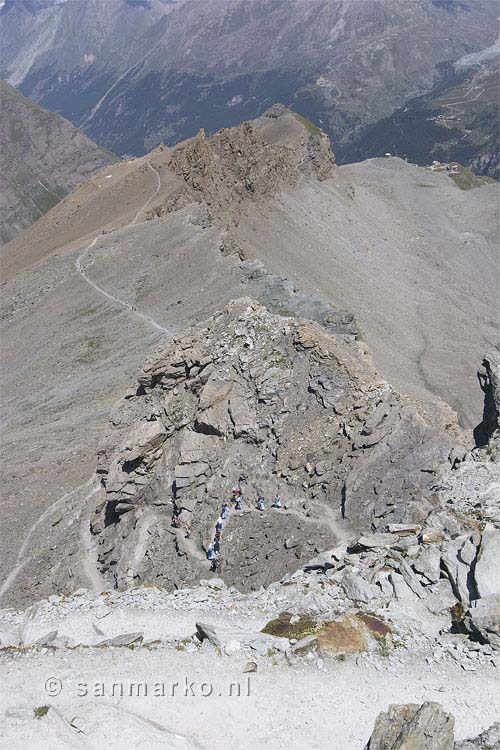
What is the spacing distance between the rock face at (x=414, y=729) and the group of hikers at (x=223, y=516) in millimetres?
15758

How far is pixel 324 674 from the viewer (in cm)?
1872

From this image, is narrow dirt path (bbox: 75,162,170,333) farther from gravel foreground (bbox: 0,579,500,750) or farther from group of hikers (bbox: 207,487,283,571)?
gravel foreground (bbox: 0,579,500,750)

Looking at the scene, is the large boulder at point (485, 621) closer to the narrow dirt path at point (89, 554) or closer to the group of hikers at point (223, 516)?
the group of hikers at point (223, 516)

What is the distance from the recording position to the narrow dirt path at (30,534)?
37031 millimetres

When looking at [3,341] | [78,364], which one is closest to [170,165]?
[3,341]

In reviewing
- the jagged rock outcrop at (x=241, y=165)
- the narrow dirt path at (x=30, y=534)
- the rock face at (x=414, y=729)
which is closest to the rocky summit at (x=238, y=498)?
the rock face at (x=414, y=729)

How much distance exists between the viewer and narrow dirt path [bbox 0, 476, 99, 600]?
37.0 meters

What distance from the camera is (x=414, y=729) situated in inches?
620

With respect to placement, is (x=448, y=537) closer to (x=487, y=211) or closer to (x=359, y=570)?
(x=359, y=570)

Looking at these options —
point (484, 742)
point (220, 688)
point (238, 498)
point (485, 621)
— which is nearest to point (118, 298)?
point (238, 498)

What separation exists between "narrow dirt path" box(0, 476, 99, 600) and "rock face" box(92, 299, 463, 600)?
1.59 m

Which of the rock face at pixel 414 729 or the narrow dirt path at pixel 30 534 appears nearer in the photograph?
the rock face at pixel 414 729

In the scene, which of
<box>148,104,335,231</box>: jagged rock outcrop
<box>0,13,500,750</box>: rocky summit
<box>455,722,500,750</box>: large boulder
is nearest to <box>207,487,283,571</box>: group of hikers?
<box>0,13,500,750</box>: rocky summit

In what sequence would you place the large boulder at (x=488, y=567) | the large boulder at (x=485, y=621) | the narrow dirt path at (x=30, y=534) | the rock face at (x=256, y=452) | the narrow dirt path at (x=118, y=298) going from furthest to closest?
the narrow dirt path at (x=118, y=298) < the narrow dirt path at (x=30, y=534) < the rock face at (x=256, y=452) < the large boulder at (x=488, y=567) < the large boulder at (x=485, y=621)
